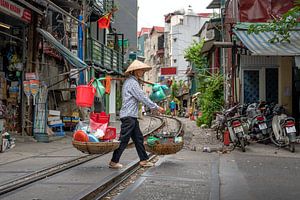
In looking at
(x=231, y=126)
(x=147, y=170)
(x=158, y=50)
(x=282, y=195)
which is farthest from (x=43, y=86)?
(x=158, y=50)

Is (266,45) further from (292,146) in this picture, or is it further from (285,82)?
(285,82)

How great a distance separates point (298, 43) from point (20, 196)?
946 cm

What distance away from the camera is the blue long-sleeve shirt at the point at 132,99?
326 inches

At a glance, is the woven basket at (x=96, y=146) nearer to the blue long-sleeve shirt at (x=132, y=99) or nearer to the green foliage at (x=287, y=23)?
the blue long-sleeve shirt at (x=132, y=99)

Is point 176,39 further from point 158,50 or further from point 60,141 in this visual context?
point 60,141

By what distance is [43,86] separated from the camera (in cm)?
1457

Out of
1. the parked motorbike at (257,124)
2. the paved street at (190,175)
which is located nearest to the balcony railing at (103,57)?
the paved street at (190,175)

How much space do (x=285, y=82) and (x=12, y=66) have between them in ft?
30.0

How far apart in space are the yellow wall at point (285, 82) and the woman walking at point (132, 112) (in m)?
7.88

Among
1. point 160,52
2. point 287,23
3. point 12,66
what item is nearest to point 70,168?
point 287,23

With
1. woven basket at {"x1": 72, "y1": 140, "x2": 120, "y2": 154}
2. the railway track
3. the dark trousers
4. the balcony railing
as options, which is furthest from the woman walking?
the balcony railing

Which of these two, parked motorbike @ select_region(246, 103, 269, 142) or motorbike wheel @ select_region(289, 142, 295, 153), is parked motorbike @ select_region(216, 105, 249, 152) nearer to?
parked motorbike @ select_region(246, 103, 269, 142)

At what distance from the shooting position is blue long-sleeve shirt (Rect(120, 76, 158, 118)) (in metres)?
8.27

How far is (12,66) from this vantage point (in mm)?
14547
